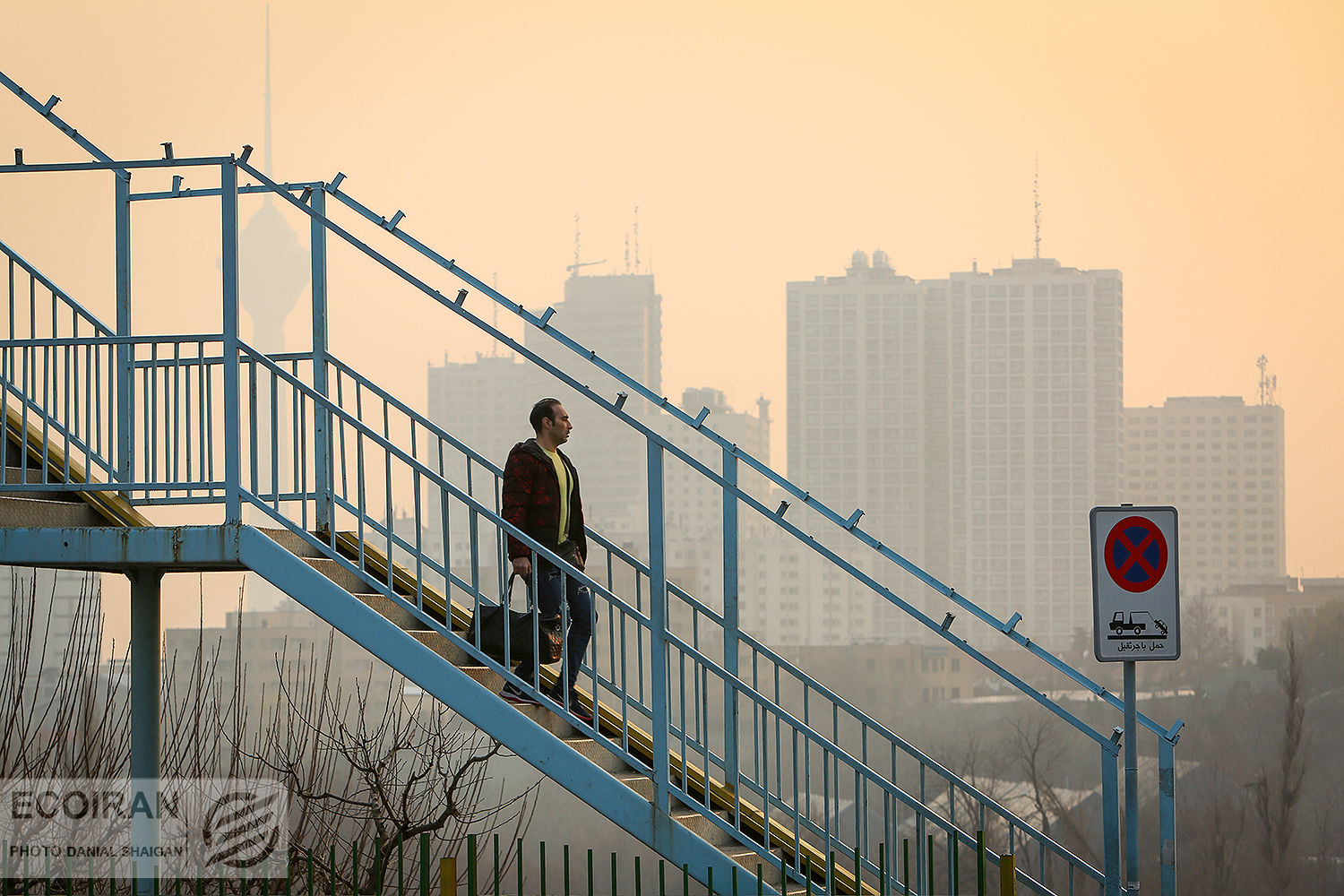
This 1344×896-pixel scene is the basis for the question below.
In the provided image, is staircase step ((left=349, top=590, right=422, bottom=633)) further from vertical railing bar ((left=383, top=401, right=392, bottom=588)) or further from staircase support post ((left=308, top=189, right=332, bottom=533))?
staircase support post ((left=308, top=189, right=332, bottom=533))

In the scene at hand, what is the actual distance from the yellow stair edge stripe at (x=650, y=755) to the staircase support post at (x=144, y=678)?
1.28 m

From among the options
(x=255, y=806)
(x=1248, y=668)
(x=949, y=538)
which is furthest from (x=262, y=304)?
Result: (x=255, y=806)

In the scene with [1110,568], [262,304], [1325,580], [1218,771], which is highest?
[262,304]

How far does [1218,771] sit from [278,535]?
7983 centimetres

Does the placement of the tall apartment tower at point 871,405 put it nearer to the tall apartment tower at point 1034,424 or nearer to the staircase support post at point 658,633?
the tall apartment tower at point 1034,424

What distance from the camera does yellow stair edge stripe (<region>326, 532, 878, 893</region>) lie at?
7.09 metres

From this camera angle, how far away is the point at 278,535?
6.90 m

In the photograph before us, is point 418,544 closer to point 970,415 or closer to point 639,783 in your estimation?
point 639,783

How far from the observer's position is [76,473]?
7609mm

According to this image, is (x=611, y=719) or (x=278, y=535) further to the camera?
(x=611, y=719)

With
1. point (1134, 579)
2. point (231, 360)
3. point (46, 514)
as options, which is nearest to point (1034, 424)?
point (1134, 579)

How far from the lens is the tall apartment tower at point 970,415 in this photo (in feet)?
327

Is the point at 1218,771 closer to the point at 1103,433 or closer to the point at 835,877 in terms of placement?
the point at 1103,433

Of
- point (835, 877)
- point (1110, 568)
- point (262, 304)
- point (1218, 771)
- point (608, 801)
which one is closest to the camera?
point (1110, 568)
